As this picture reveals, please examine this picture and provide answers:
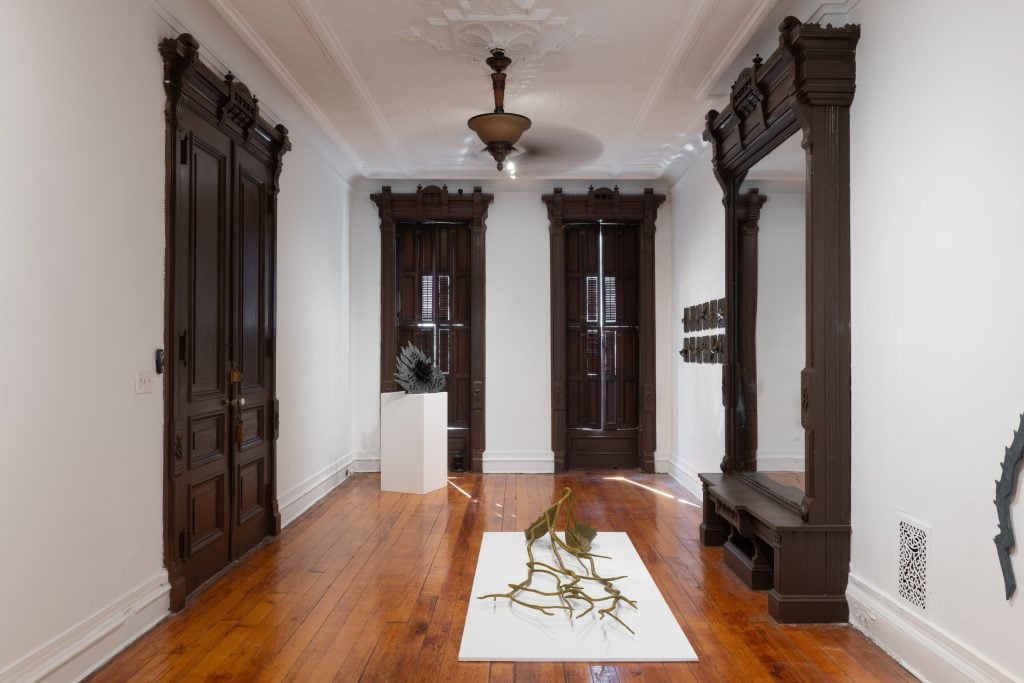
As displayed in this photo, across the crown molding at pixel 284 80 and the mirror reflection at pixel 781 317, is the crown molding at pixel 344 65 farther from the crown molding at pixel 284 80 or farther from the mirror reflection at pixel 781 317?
the mirror reflection at pixel 781 317

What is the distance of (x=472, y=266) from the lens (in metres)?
7.38

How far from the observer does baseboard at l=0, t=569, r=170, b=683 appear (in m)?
2.44

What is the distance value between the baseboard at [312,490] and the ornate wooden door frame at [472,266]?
98cm

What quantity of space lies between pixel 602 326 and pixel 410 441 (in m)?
2.55

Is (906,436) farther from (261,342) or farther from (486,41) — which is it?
(261,342)

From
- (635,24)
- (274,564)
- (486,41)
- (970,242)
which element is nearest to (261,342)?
(274,564)

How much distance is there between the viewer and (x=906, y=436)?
289cm

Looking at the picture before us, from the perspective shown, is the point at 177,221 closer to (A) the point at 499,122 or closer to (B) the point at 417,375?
(A) the point at 499,122

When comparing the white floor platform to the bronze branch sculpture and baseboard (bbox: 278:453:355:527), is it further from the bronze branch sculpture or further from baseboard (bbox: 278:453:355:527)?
baseboard (bbox: 278:453:355:527)

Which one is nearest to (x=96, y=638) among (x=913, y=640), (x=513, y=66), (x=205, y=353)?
(x=205, y=353)

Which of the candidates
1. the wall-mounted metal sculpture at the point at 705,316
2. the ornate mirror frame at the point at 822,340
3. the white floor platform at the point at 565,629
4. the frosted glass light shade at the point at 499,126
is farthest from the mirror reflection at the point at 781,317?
the frosted glass light shade at the point at 499,126

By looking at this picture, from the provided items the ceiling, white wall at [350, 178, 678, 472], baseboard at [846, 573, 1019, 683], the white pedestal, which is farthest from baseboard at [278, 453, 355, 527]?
baseboard at [846, 573, 1019, 683]

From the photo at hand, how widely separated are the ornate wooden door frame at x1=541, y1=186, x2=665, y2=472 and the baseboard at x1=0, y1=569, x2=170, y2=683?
4.60 meters

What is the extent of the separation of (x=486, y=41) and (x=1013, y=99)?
8.91 feet
